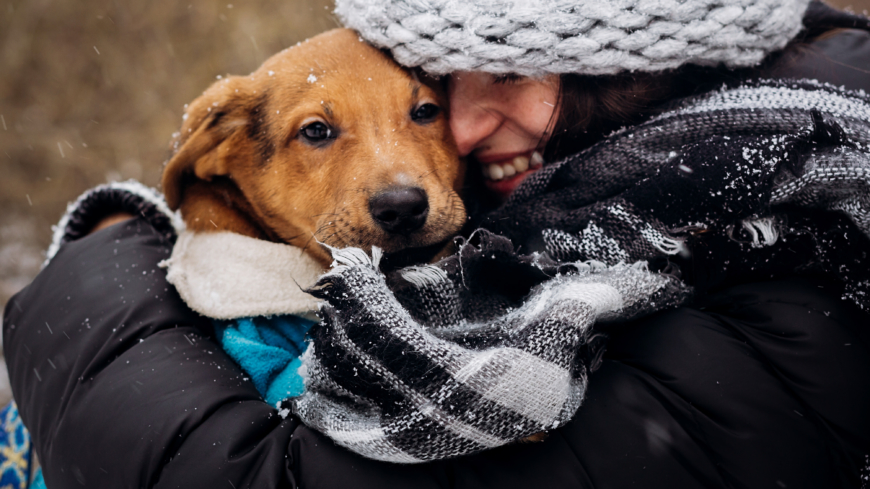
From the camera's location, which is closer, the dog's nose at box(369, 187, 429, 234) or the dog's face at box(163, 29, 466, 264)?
the dog's nose at box(369, 187, 429, 234)

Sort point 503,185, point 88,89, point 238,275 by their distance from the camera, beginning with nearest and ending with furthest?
point 238,275 → point 503,185 → point 88,89

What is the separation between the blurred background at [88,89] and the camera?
599 cm

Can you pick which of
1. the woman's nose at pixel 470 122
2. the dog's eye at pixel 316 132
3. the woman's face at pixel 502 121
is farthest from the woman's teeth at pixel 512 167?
the dog's eye at pixel 316 132

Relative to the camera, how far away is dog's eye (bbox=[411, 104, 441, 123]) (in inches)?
89.9

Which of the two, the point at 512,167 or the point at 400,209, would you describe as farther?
the point at 512,167

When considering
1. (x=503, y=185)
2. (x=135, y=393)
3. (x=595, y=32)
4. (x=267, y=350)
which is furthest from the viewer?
(x=503, y=185)

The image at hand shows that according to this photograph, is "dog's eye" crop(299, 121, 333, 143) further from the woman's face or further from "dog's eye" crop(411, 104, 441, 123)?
the woman's face

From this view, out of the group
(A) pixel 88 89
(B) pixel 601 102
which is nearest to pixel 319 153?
(B) pixel 601 102

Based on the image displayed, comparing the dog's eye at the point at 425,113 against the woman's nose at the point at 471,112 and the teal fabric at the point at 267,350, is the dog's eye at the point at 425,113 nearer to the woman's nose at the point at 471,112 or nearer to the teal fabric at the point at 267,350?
the woman's nose at the point at 471,112

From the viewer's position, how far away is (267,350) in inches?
71.2

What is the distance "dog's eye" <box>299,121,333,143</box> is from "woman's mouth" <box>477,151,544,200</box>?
2.17ft

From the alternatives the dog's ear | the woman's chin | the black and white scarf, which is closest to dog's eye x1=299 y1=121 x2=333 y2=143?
the dog's ear

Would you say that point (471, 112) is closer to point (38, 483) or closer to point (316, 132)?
point (316, 132)

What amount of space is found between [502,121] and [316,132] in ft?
2.53
